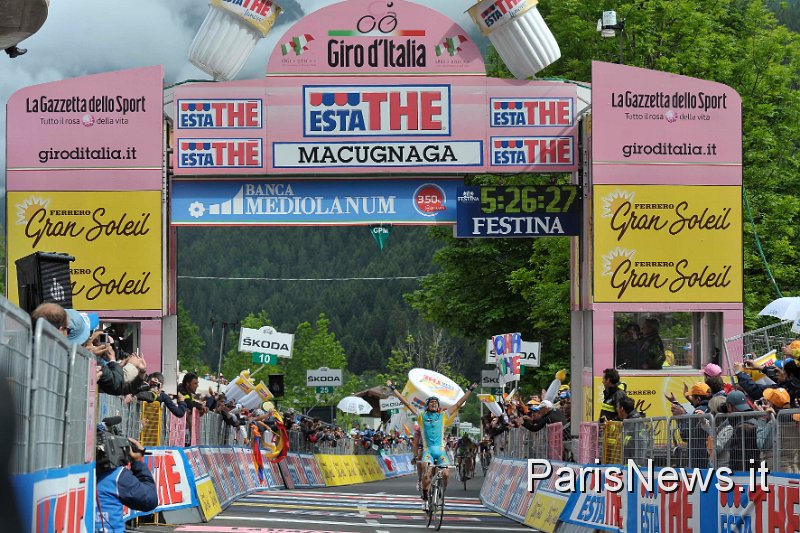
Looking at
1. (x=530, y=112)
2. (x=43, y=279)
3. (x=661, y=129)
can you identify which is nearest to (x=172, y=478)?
(x=43, y=279)

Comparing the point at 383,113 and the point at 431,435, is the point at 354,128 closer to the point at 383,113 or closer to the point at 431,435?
the point at 383,113

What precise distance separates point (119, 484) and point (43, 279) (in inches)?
89.2

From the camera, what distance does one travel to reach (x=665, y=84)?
72.1 feet

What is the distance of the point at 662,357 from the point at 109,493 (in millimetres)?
12230

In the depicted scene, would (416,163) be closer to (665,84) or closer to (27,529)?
(665,84)

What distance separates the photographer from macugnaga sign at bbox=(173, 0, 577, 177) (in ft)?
70.8

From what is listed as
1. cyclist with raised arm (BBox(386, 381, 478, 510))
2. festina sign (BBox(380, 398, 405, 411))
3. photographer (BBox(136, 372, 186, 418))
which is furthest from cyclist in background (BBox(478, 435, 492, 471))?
photographer (BBox(136, 372, 186, 418))

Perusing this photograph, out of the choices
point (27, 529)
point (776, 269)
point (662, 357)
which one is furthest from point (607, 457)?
point (776, 269)

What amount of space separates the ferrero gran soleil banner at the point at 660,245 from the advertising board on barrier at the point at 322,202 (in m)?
2.39

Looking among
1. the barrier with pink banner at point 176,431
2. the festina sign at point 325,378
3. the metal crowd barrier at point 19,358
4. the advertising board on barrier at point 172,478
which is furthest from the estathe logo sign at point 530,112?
the festina sign at point 325,378

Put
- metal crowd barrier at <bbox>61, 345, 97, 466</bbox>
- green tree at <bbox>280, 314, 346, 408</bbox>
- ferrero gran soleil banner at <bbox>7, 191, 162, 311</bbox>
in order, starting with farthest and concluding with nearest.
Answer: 1. green tree at <bbox>280, 314, 346, 408</bbox>
2. ferrero gran soleil banner at <bbox>7, 191, 162, 311</bbox>
3. metal crowd barrier at <bbox>61, 345, 97, 466</bbox>

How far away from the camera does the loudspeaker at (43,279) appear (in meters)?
11.9

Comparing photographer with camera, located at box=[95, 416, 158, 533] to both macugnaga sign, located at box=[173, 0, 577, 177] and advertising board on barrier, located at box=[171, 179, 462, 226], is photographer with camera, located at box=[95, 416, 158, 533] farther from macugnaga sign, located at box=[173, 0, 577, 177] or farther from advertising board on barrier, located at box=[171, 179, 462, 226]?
macugnaga sign, located at box=[173, 0, 577, 177]

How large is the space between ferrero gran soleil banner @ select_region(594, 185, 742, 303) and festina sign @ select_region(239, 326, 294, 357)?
16759 millimetres
